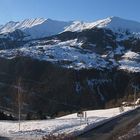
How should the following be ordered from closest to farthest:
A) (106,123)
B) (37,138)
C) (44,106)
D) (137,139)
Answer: (137,139) → (37,138) → (106,123) → (44,106)

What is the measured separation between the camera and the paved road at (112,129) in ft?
106

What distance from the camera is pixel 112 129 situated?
36156mm

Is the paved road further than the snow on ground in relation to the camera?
No

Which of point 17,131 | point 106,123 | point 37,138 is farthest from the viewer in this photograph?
point 106,123

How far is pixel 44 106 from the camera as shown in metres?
176

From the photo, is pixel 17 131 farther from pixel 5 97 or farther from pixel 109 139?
pixel 5 97

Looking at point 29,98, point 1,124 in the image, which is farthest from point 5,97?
point 1,124

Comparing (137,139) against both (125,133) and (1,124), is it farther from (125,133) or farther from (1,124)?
(1,124)

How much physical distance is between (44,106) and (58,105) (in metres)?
9.30

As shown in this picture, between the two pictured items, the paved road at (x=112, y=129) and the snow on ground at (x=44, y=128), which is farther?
the snow on ground at (x=44, y=128)

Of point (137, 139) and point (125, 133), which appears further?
point (125, 133)

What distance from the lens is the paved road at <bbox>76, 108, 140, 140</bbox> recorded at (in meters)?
32.3

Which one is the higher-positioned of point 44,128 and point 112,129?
point 44,128

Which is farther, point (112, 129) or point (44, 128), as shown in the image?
point (44, 128)
